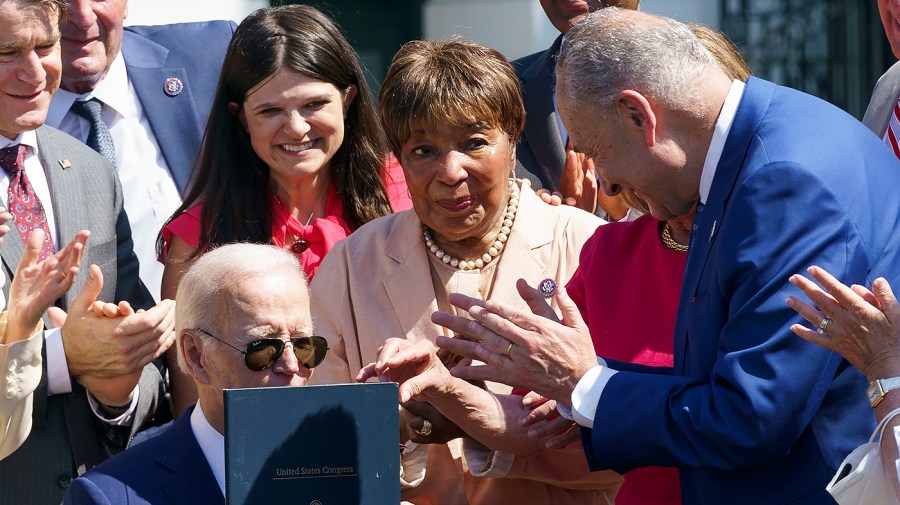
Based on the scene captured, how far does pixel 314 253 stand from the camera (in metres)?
4.59

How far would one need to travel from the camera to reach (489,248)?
4176mm

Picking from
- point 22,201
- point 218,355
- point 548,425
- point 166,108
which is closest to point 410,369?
point 548,425

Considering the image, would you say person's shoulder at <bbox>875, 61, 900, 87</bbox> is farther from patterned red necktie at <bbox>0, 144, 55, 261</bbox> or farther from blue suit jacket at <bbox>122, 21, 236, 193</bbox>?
patterned red necktie at <bbox>0, 144, 55, 261</bbox>

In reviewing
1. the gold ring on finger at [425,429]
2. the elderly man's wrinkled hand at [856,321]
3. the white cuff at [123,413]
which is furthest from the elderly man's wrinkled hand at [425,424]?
the elderly man's wrinkled hand at [856,321]

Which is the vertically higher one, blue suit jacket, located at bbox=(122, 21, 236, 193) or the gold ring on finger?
blue suit jacket, located at bbox=(122, 21, 236, 193)

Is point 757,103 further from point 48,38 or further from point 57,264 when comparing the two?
point 48,38

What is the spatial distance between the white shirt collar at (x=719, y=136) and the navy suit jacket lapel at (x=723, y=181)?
0.02 m

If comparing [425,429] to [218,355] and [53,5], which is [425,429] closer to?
[218,355]

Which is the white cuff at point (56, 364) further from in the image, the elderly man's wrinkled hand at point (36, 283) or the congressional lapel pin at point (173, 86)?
the congressional lapel pin at point (173, 86)

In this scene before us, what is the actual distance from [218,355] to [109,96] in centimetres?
195

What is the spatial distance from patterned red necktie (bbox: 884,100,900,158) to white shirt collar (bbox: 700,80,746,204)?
178cm

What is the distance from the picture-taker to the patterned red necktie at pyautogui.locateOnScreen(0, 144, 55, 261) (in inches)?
170

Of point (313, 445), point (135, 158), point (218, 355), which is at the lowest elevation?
point (135, 158)

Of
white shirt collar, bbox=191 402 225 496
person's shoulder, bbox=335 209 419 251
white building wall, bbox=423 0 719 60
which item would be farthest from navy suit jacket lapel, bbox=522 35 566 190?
white building wall, bbox=423 0 719 60
